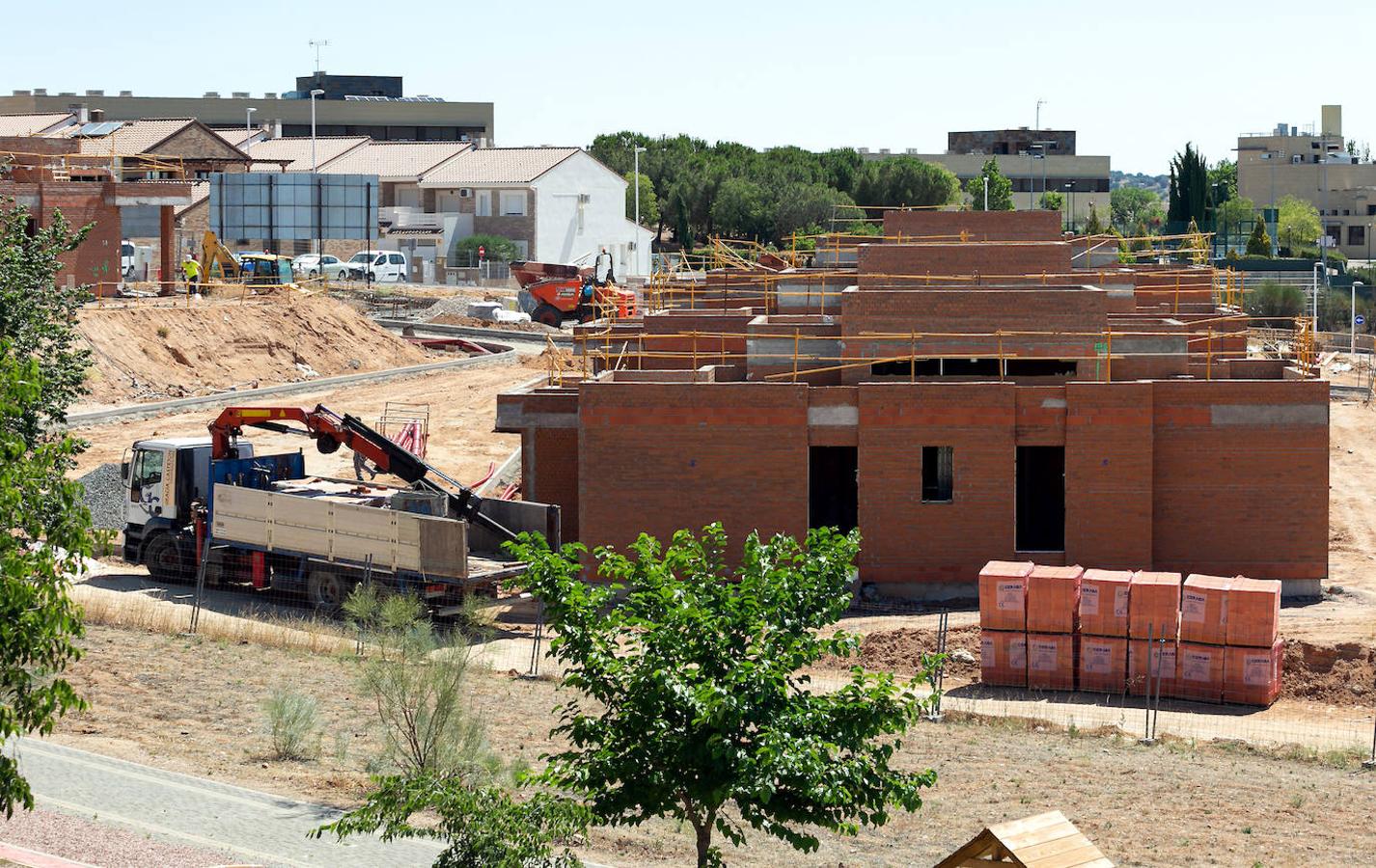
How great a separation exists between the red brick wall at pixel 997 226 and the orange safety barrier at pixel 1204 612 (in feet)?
74.3

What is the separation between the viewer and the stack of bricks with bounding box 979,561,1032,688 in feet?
76.6

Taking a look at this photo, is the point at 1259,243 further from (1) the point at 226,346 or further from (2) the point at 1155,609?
(2) the point at 1155,609

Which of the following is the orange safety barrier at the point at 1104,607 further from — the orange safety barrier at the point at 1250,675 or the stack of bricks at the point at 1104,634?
the orange safety barrier at the point at 1250,675

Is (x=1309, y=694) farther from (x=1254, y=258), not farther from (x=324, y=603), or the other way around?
(x=1254, y=258)

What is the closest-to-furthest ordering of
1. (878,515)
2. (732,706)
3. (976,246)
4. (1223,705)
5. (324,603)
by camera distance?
(732,706) → (1223,705) → (324,603) → (878,515) → (976,246)

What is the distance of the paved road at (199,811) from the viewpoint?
46.1ft

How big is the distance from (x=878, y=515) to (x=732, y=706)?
1803 cm

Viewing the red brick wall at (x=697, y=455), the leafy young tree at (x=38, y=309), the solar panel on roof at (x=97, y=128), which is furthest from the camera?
the solar panel on roof at (x=97, y=128)

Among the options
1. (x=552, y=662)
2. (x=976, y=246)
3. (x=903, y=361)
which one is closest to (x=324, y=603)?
(x=552, y=662)

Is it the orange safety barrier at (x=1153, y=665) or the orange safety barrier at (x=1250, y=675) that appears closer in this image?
the orange safety barrier at (x=1250, y=675)

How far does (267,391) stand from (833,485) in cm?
2382

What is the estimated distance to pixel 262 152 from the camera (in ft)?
322

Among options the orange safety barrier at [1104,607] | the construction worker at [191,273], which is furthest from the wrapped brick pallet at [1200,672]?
the construction worker at [191,273]

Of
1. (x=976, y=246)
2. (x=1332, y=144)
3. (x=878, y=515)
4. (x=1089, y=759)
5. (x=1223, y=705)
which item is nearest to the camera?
(x=1089, y=759)
